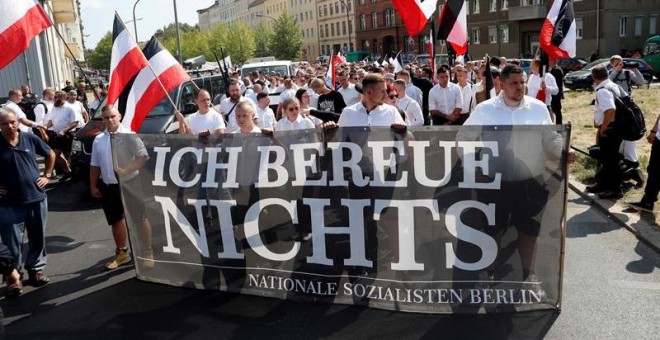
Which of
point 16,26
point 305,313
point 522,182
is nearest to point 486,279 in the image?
point 522,182

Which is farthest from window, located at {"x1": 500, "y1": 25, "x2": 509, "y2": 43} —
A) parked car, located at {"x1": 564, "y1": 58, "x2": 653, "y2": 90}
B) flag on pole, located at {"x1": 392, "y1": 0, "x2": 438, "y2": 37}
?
Result: flag on pole, located at {"x1": 392, "y1": 0, "x2": 438, "y2": 37}

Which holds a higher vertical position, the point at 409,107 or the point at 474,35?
the point at 474,35

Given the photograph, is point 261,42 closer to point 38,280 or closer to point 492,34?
point 492,34

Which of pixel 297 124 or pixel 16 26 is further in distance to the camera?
pixel 297 124

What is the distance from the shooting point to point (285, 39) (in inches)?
2891

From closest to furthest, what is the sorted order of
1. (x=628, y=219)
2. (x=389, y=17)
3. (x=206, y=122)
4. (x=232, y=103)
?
(x=628, y=219) < (x=206, y=122) < (x=232, y=103) < (x=389, y=17)

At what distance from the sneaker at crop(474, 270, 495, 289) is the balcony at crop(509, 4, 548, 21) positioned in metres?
44.8

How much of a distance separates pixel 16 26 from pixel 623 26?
147 ft

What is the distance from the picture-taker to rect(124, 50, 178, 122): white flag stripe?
5.86m

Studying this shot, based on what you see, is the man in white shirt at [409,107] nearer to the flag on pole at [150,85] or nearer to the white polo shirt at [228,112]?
the white polo shirt at [228,112]

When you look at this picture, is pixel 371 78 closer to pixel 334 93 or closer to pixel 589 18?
pixel 334 93

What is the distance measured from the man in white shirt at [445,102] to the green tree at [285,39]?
66.1 meters

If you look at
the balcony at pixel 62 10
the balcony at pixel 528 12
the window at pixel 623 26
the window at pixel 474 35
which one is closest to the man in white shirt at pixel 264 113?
the balcony at pixel 62 10

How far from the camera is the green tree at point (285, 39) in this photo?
73.2 metres
